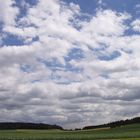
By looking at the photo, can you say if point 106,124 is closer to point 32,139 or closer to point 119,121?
point 119,121

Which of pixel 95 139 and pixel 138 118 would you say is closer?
pixel 95 139

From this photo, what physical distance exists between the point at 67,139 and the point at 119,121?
344ft

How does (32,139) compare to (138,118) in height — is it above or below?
below

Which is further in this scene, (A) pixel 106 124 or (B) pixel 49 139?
(A) pixel 106 124

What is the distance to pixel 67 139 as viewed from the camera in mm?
96688

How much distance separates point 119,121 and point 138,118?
9.58 meters

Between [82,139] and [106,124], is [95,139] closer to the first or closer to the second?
[82,139]

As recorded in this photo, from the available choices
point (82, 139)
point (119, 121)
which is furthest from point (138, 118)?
point (82, 139)

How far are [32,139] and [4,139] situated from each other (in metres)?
7.70

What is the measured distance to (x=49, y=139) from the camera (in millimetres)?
96062

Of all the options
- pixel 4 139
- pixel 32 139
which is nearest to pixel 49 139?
pixel 32 139

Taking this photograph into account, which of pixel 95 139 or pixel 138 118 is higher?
pixel 138 118

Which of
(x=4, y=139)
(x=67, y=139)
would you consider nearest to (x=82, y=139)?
(x=67, y=139)

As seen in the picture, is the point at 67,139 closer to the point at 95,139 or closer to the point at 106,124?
the point at 95,139
